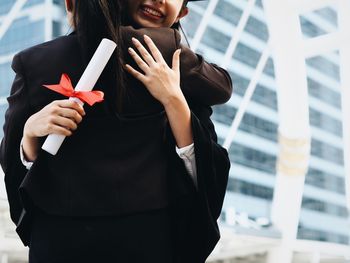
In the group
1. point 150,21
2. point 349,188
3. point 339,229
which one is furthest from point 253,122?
point 150,21

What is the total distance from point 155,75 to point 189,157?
0.13 m

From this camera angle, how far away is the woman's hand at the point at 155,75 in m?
0.86

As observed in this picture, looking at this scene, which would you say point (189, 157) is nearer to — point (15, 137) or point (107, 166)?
point (107, 166)

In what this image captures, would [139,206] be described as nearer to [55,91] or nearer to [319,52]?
[55,91]

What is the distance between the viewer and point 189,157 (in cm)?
90

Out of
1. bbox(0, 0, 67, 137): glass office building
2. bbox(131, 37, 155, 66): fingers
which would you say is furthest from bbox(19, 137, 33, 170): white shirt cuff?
bbox(0, 0, 67, 137): glass office building

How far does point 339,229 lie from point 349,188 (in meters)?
21.1

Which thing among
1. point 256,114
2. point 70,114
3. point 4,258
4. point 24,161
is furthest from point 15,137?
point 256,114

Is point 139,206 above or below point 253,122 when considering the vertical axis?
above

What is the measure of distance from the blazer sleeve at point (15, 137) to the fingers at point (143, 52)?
0.17 meters

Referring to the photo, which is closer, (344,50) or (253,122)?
(344,50)

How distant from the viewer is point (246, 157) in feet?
62.0

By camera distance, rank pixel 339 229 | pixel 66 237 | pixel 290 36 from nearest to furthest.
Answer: pixel 66 237, pixel 290 36, pixel 339 229

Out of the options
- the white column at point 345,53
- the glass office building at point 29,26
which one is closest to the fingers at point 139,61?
the glass office building at point 29,26
